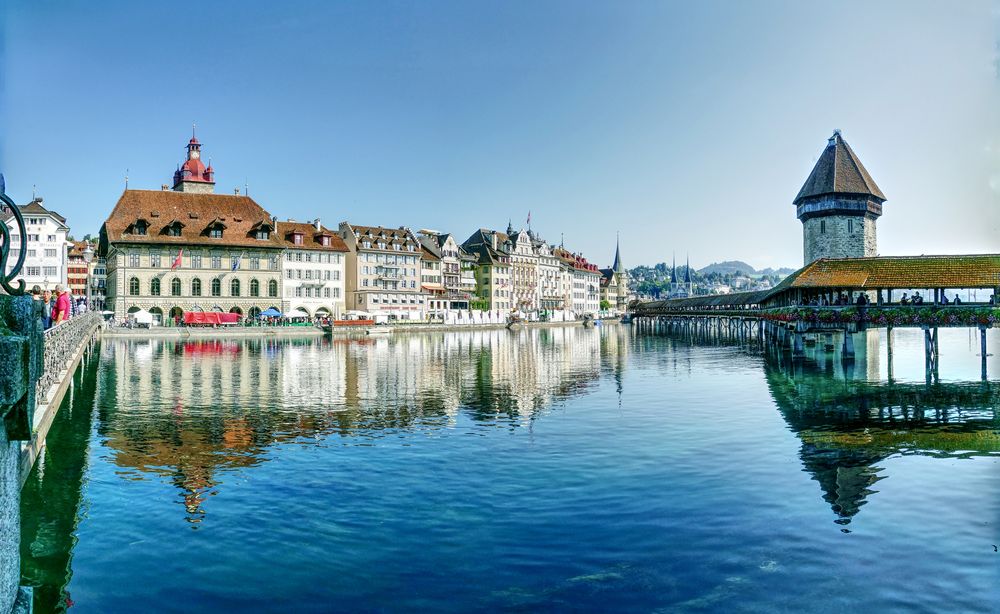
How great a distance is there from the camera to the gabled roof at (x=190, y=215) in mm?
80688

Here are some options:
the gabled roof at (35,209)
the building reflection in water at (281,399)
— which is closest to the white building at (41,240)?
the gabled roof at (35,209)

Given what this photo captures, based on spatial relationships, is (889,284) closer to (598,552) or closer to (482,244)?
(598,552)

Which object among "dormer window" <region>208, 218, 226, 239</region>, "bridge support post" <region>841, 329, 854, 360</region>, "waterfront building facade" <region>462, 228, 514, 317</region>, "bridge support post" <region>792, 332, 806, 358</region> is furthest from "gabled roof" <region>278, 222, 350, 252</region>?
"bridge support post" <region>841, 329, 854, 360</region>

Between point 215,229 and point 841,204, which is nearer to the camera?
point 841,204

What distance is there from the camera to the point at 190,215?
84.5 m

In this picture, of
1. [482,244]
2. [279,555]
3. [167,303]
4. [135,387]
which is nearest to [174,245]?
[167,303]

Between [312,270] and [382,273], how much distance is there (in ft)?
46.9

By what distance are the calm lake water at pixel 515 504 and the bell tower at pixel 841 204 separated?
4274cm

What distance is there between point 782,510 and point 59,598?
11.0m

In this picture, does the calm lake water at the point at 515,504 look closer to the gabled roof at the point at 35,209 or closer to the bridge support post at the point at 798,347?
the bridge support post at the point at 798,347

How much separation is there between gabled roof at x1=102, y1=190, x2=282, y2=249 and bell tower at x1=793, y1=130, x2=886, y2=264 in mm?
57888

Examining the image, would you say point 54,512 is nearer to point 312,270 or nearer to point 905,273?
point 905,273

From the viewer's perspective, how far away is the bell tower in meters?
67.6

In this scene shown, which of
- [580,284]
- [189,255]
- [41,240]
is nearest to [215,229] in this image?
[189,255]
